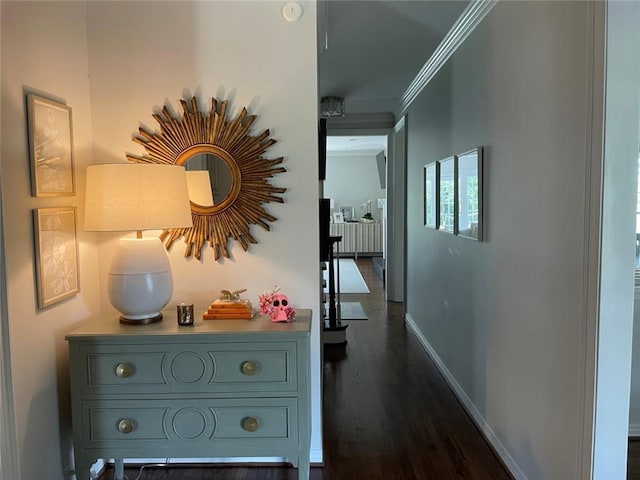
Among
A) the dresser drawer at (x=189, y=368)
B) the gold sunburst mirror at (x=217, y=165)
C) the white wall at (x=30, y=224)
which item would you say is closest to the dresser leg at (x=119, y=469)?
the white wall at (x=30, y=224)

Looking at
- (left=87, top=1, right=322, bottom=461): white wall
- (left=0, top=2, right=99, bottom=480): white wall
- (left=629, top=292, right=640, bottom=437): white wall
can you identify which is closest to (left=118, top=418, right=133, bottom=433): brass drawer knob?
(left=0, top=2, right=99, bottom=480): white wall

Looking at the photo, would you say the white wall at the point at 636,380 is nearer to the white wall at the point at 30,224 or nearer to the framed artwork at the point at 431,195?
the framed artwork at the point at 431,195

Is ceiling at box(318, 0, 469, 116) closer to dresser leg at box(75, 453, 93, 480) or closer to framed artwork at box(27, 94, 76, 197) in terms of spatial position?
framed artwork at box(27, 94, 76, 197)

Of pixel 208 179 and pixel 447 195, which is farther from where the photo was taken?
pixel 447 195

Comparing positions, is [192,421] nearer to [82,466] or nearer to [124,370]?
[124,370]

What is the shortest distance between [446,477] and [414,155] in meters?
3.15

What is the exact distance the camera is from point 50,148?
1.94 metres

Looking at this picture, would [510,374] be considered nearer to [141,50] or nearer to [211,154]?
[211,154]

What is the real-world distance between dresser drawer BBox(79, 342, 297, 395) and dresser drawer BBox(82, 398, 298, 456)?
0.19 feet

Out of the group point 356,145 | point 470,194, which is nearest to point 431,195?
point 470,194

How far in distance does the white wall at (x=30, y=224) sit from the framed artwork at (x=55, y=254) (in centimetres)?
3

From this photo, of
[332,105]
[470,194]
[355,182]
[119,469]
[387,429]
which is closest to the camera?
[119,469]

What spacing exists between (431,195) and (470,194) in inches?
42.1

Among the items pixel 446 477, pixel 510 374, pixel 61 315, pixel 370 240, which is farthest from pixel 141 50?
pixel 370 240
